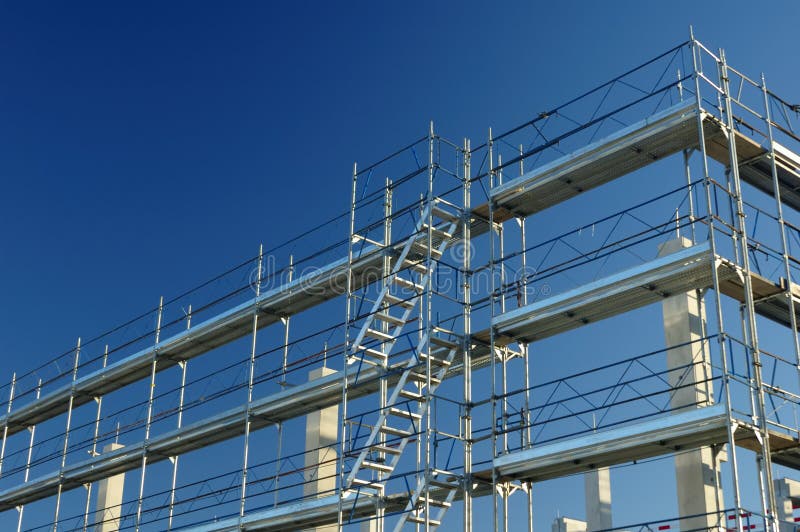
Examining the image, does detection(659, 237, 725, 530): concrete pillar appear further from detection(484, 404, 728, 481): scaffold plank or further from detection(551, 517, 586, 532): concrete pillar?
detection(551, 517, 586, 532): concrete pillar

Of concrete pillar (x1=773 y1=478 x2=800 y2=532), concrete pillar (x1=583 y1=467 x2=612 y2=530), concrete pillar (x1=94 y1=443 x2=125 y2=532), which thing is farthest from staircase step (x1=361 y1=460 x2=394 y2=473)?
concrete pillar (x1=94 y1=443 x2=125 y2=532)

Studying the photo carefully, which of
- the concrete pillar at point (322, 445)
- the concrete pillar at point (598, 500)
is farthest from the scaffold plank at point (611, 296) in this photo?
the concrete pillar at point (598, 500)

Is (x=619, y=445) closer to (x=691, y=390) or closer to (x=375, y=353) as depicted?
(x=691, y=390)

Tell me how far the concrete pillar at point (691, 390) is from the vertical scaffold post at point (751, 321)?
1.70 metres

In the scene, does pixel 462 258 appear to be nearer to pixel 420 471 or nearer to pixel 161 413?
pixel 420 471

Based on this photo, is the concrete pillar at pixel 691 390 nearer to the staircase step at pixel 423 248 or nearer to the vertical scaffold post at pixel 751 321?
the vertical scaffold post at pixel 751 321

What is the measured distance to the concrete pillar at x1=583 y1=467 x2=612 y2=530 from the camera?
102 feet

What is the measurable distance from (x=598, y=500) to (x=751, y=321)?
525 inches

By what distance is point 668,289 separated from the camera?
2030 cm

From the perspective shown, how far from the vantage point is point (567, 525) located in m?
36.4

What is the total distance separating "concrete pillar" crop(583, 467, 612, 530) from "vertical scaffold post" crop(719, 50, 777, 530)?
12.6 meters

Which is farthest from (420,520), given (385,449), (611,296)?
(611,296)

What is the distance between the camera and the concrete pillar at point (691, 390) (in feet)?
71.6

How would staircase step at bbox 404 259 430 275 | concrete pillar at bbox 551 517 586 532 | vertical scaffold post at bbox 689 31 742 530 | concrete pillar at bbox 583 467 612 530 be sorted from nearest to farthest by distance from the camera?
vertical scaffold post at bbox 689 31 742 530, staircase step at bbox 404 259 430 275, concrete pillar at bbox 583 467 612 530, concrete pillar at bbox 551 517 586 532
